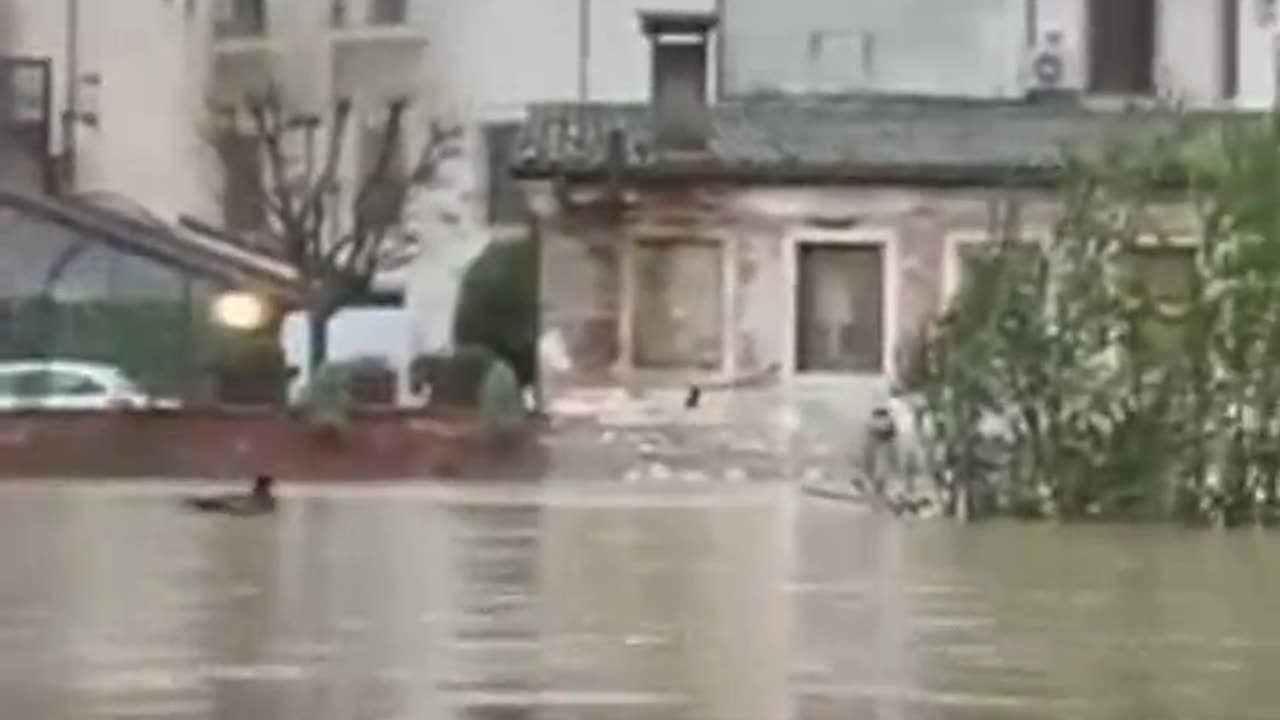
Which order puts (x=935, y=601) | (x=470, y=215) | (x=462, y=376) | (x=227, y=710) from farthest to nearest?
(x=470, y=215) → (x=462, y=376) → (x=935, y=601) → (x=227, y=710)

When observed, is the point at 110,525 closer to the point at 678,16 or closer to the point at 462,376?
the point at 462,376

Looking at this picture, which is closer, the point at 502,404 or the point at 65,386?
the point at 502,404

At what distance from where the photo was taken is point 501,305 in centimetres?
3425

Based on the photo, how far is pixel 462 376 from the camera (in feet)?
104

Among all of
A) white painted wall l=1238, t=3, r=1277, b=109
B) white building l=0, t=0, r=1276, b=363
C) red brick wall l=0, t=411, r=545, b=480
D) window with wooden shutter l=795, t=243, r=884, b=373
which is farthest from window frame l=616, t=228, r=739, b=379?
white painted wall l=1238, t=3, r=1277, b=109

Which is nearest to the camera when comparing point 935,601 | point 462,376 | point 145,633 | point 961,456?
point 145,633

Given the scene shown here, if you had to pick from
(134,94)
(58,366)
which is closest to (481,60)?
(134,94)

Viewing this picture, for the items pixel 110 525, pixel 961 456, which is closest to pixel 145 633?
pixel 961 456

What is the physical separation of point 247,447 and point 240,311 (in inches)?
249

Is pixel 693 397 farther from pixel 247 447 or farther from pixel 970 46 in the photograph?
pixel 970 46

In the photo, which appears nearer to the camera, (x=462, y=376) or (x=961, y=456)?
(x=961, y=456)

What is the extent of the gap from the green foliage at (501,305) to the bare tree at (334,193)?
209cm

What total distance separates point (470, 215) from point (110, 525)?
22976mm

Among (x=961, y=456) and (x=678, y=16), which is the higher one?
(x=678, y=16)
